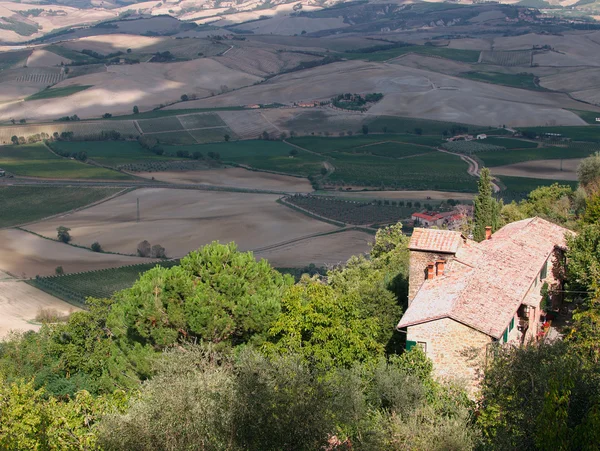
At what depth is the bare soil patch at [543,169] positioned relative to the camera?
355 feet

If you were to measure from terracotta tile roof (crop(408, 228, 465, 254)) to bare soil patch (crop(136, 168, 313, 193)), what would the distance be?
265 feet

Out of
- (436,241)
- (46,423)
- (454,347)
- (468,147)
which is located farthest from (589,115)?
(46,423)

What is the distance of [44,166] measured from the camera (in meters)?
123

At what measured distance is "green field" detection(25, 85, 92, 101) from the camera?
17300 cm

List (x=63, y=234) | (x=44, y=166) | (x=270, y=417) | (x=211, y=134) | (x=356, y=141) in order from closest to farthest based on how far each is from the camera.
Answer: (x=270, y=417)
(x=63, y=234)
(x=44, y=166)
(x=356, y=141)
(x=211, y=134)

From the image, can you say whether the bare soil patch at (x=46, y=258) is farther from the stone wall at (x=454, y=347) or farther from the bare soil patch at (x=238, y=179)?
the stone wall at (x=454, y=347)

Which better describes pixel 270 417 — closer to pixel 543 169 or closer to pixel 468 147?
pixel 543 169

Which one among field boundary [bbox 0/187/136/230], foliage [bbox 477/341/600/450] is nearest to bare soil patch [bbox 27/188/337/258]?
field boundary [bbox 0/187/136/230]

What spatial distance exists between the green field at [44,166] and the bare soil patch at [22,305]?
48.8 m

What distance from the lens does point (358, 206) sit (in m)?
97.6

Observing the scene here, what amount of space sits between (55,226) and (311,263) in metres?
32.7

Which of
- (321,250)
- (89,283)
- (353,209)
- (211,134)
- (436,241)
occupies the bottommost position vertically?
(211,134)

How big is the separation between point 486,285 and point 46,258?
59.2m

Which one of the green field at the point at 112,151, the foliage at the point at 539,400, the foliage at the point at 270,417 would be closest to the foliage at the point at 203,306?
the foliage at the point at 270,417
